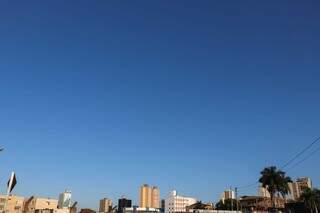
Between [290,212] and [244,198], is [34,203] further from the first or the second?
[290,212]

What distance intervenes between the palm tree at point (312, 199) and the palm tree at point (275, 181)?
1008 centimetres

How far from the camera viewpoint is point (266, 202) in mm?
166125

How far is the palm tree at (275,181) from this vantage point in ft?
380

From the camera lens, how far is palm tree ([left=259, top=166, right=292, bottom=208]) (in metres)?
116

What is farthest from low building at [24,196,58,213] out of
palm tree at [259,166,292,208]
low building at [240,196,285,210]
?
palm tree at [259,166,292,208]

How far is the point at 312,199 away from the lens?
395 feet

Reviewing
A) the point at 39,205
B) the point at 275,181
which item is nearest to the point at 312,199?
the point at 275,181

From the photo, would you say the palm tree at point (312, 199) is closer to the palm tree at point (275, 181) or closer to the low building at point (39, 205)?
the palm tree at point (275, 181)

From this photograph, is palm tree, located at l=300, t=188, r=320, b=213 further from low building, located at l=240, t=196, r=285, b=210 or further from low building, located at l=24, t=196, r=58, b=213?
low building, located at l=24, t=196, r=58, b=213

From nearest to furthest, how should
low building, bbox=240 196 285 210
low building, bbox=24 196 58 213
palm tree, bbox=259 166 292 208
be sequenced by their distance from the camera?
palm tree, bbox=259 166 292 208 → low building, bbox=240 196 285 210 → low building, bbox=24 196 58 213

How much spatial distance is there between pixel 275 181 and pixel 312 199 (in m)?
15.2

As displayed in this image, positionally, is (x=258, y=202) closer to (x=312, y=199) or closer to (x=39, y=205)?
(x=312, y=199)

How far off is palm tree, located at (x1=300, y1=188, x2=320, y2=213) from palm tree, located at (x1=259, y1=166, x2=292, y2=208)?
10.1 metres

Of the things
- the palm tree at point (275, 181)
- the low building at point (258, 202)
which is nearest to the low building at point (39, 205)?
the low building at point (258, 202)
